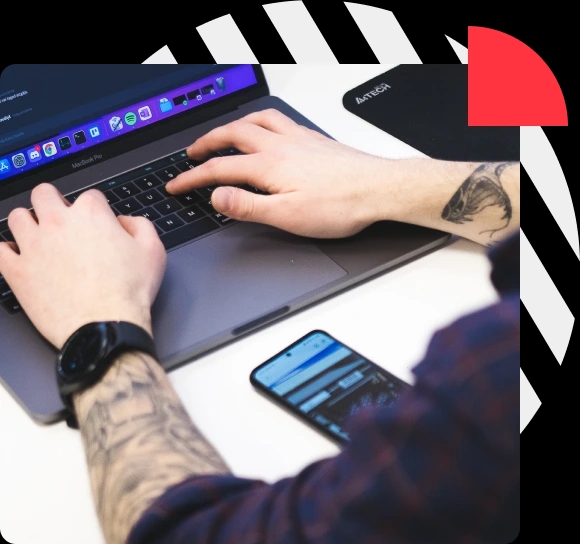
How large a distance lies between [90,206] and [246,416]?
22 cm

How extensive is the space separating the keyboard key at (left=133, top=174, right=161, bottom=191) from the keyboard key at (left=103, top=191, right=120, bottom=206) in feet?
0.08

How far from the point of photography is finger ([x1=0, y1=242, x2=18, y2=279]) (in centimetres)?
60

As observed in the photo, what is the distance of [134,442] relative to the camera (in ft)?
1.65

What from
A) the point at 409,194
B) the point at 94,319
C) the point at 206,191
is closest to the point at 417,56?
the point at 409,194

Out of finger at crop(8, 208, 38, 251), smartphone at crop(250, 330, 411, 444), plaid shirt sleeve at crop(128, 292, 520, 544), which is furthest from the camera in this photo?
finger at crop(8, 208, 38, 251)

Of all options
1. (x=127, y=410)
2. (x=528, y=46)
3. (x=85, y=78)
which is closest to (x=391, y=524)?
(x=127, y=410)

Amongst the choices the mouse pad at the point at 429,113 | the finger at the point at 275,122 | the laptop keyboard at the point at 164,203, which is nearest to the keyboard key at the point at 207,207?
the laptop keyboard at the point at 164,203

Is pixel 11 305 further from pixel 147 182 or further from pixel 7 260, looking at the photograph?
pixel 147 182

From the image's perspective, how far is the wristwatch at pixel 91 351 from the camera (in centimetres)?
53

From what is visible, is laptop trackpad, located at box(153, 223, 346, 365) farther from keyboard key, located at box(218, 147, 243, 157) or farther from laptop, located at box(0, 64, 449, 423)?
keyboard key, located at box(218, 147, 243, 157)

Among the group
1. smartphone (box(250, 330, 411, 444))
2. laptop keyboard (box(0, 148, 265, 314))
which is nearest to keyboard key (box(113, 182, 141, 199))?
laptop keyboard (box(0, 148, 265, 314))

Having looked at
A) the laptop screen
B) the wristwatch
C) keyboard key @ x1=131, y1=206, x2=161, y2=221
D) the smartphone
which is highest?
the laptop screen

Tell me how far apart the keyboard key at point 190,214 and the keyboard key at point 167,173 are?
5 centimetres

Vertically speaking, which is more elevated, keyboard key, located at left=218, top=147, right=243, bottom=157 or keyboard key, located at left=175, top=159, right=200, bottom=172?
keyboard key, located at left=175, top=159, right=200, bottom=172
